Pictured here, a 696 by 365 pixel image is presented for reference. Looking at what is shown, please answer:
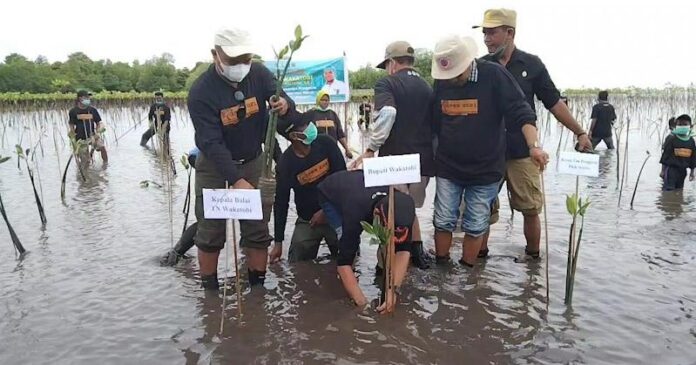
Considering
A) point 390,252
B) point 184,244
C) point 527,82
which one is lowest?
point 184,244

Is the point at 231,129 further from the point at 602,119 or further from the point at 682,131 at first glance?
the point at 602,119

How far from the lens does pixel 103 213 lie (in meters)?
6.82

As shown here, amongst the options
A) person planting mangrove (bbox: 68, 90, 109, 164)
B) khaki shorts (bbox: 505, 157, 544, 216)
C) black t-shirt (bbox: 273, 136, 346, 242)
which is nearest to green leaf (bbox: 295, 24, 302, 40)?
black t-shirt (bbox: 273, 136, 346, 242)

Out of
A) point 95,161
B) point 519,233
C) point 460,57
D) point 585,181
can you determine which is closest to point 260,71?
point 460,57

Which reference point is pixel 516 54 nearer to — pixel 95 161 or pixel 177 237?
pixel 177 237

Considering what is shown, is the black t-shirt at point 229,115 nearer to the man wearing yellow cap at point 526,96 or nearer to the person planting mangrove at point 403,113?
the person planting mangrove at point 403,113

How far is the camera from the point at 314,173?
4328 mm

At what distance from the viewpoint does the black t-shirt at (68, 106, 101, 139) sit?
1111 centimetres

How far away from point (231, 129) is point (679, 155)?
673 cm

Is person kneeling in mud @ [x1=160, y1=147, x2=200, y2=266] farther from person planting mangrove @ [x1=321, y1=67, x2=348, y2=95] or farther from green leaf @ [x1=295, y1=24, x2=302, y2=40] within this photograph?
person planting mangrove @ [x1=321, y1=67, x2=348, y2=95]

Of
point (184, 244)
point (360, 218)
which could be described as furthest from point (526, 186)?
point (184, 244)

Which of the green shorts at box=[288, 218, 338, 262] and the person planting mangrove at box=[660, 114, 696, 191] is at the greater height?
the person planting mangrove at box=[660, 114, 696, 191]

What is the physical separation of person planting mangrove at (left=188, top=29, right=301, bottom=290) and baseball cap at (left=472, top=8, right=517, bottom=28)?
5.36ft

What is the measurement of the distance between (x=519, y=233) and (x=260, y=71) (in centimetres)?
318
